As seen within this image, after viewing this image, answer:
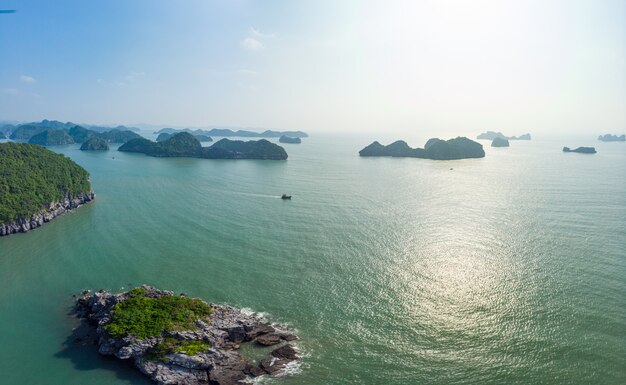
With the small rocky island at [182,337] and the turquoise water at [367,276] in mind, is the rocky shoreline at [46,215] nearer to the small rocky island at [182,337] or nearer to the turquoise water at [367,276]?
the turquoise water at [367,276]

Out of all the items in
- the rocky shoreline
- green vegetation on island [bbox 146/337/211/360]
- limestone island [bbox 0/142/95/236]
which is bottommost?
green vegetation on island [bbox 146/337/211/360]

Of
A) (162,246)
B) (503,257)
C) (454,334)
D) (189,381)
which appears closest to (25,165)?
(162,246)

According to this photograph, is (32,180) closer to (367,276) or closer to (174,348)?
(174,348)

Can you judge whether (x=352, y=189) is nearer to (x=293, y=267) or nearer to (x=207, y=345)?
(x=293, y=267)

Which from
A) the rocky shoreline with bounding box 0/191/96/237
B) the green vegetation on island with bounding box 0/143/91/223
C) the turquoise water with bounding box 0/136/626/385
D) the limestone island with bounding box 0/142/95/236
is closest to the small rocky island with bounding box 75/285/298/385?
the turquoise water with bounding box 0/136/626/385

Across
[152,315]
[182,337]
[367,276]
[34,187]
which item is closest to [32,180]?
[34,187]

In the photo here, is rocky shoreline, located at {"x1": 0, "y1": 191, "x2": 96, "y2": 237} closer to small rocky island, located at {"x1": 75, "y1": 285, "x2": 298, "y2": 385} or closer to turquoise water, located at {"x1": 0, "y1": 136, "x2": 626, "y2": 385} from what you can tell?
turquoise water, located at {"x1": 0, "y1": 136, "x2": 626, "y2": 385}
